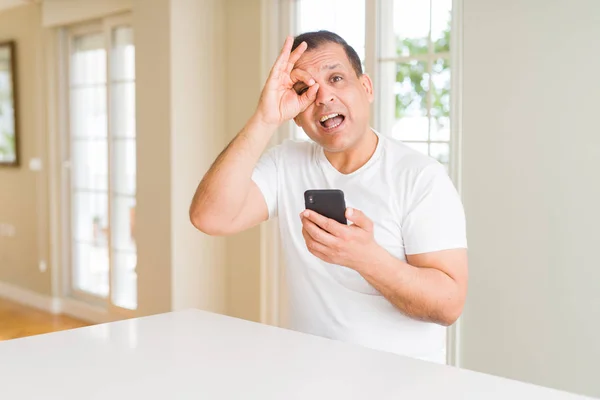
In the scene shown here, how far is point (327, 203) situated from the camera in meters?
1.65

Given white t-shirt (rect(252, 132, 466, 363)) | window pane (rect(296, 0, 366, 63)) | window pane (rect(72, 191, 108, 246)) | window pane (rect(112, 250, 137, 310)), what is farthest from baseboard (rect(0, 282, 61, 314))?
white t-shirt (rect(252, 132, 466, 363))

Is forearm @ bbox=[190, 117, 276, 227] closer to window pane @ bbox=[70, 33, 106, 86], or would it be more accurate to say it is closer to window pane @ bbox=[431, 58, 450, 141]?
window pane @ bbox=[431, 58, 450, 141]

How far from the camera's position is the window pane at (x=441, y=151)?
3.38m

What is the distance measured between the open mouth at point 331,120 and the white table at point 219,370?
2.05ft

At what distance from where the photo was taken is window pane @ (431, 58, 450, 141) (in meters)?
3.38

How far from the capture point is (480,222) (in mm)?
3199

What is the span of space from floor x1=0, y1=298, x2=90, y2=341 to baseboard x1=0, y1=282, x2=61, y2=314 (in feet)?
0.20

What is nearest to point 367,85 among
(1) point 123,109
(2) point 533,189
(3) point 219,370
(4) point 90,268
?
(3) point 219,370

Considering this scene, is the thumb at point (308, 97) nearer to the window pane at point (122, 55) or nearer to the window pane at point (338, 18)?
the window pane at point (338, 18)

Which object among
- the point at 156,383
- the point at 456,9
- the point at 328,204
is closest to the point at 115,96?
the point at 456,9

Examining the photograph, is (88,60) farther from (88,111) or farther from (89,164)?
(89,164)

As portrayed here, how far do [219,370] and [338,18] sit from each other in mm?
2939

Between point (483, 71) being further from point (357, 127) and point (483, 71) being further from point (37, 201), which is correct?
point (37, 201)

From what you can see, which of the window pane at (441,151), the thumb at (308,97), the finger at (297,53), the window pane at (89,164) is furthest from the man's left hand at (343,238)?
the window pane at (89,164)
